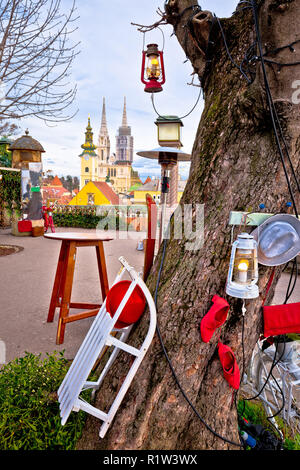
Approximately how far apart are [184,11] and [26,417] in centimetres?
249

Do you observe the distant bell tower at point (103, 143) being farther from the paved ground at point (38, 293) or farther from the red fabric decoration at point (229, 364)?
the red fabric decoration at point (229, 364)

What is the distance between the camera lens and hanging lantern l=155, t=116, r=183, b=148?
531 cm

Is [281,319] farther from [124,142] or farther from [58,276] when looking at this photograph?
[124,142]

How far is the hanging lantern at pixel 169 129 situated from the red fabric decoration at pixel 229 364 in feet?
14.8

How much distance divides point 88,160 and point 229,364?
6988 centimetres

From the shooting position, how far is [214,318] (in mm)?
1380

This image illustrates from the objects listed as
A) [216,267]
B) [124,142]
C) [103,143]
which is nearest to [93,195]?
[216,267]

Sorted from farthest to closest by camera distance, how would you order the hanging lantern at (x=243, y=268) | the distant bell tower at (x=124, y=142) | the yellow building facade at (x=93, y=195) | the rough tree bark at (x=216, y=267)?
1. the distant bell tower at (x=124, y=142)
2. the yellow building facade at (x=93, y=195)
3. the rough tree bark at (x=216, y=267)
4. the hanging lantern at (x=243, y=268)

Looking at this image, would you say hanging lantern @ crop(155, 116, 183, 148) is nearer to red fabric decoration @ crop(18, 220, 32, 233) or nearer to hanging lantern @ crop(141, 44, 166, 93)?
hanging lantern @ crop(141, 44, 166, 93)

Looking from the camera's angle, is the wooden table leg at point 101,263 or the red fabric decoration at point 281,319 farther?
the wooden table leg at point 101,263

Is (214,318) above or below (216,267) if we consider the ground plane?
below

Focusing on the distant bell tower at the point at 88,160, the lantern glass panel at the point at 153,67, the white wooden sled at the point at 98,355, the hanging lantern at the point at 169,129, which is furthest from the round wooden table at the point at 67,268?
the distant bell tower at the point at 88,160

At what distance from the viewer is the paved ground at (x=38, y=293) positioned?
10.0 feet
